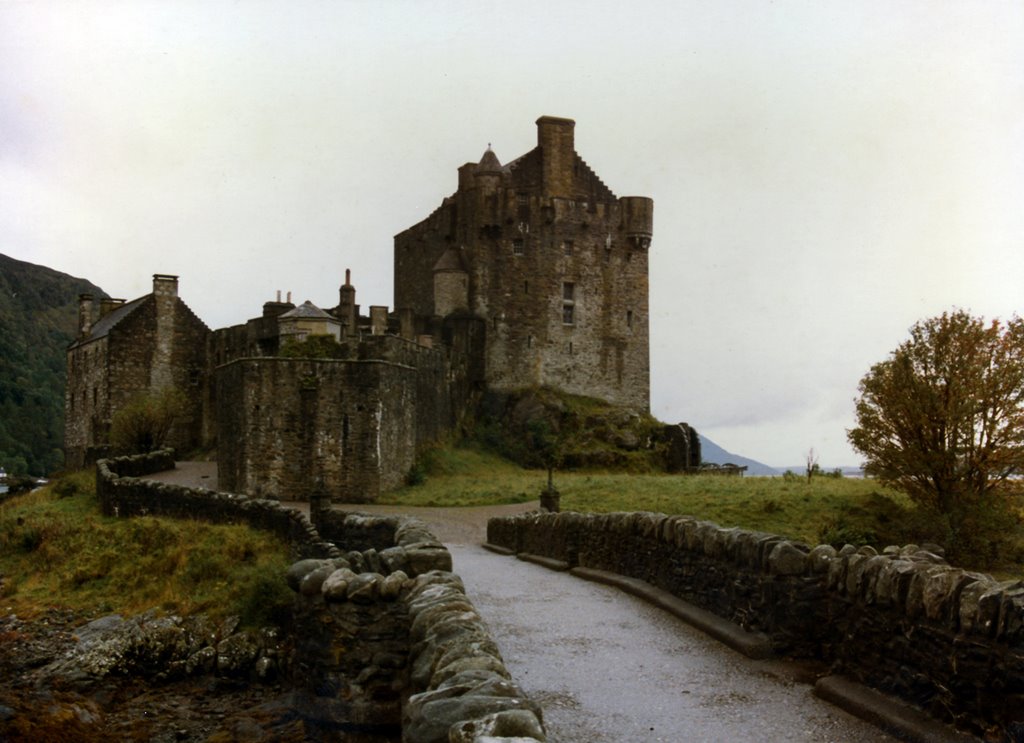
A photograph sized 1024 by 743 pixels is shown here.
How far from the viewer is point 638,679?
908 centimetres

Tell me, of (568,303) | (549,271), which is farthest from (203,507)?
(568,303)

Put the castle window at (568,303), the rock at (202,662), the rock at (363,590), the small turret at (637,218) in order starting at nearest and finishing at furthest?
the rock at (363,590) < the rock at (202,662) < the castle window at (568,303) < the small turret at (637,218)

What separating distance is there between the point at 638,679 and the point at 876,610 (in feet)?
7.20

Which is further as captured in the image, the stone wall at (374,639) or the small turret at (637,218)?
the small turret at (637,218)

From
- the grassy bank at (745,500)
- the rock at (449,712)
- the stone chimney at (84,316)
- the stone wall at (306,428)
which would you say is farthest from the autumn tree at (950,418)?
the stone chimney at (84,316)

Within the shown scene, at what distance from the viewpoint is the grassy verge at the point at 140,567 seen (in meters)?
19.9

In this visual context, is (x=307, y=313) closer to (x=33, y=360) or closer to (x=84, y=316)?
(x=84, y=316)

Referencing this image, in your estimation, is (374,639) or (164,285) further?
(164,285)

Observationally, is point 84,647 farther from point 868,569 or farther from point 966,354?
point 966,354

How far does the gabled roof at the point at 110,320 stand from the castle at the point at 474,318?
0.19m

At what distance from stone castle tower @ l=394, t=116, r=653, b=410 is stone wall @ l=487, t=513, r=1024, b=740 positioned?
135 feet

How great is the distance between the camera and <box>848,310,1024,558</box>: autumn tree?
3180 centimetres

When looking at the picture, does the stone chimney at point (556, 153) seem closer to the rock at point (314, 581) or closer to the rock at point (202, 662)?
the rock at point (202, 662)

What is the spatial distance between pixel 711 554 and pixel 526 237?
1748 inches
